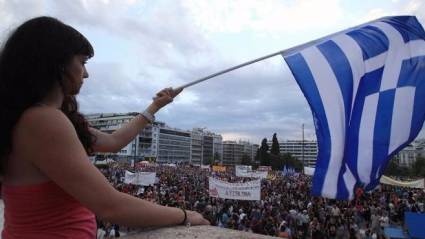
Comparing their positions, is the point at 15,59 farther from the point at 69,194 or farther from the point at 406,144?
the point at 406,144

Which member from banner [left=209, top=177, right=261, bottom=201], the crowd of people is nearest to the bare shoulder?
the crowd of people

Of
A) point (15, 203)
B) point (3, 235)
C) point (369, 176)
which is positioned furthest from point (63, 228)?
point (369, 176)

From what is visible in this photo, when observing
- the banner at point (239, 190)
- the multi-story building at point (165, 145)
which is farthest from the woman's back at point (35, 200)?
the multi-story building at point (165, 145)

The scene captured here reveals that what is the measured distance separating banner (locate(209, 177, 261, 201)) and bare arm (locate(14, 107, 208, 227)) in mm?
18832

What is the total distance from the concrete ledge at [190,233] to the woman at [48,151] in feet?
0.41

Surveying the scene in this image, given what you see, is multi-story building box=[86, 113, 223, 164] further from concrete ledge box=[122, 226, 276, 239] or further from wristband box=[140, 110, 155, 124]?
concrete ledge box=[122, 226, 276, 239]

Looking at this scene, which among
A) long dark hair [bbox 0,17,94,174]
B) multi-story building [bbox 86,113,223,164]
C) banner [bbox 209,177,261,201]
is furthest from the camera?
multi-story building [bbox 86,113,223,164]

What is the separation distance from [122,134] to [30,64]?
935mm

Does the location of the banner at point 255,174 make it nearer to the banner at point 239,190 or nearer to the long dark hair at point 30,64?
the banner at point 239,190

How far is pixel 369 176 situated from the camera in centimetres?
405

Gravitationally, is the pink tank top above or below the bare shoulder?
below

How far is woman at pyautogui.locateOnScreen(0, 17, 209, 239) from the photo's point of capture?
1.35 m

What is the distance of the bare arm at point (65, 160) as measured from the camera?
133 centimetres

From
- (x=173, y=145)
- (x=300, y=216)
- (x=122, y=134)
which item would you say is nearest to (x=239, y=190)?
(x=300, y=216)
